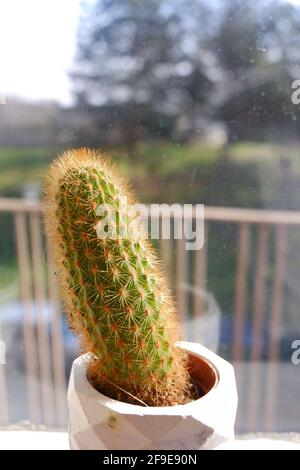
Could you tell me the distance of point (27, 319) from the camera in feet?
3.92

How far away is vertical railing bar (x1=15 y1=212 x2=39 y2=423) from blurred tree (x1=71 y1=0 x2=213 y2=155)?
0.37 m

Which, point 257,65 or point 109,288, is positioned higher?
point 257,65

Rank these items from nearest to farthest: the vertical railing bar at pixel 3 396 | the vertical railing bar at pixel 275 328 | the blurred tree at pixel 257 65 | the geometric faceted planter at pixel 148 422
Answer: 1. the geometric faceted planter at pixel 148 422
2. the blurred tree at pixel 257 65
3. the vertical railing bar at pixel 275 328
4. the vertical railing bar at pixel 3 396

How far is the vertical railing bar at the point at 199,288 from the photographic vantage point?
1.04m

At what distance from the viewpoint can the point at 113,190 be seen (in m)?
0.57

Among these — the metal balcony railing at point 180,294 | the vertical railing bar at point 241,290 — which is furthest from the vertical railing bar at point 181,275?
the vertical railing bar at point 241,290

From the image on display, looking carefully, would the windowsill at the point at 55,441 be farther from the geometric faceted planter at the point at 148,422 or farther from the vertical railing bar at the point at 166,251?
the vertical railing bar at the point at 166,251

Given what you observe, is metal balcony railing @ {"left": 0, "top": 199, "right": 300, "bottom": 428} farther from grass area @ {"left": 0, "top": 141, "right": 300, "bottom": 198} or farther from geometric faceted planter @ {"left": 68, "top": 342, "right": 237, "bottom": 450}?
geometric faceted planter @ {"left": 68, "top": 342, "right": 237, "bottom": 450}

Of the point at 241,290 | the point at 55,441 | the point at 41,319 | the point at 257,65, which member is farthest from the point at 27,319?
the point at 257,65

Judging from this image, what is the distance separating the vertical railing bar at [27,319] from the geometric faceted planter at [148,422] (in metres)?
0.60

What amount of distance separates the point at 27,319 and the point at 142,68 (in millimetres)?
724

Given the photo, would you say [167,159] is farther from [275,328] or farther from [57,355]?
[57,355]

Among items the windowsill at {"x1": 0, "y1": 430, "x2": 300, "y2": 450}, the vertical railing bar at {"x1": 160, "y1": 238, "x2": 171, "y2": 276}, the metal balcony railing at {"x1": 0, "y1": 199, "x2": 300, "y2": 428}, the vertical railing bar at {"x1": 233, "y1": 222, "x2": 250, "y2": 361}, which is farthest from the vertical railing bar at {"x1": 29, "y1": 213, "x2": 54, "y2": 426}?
the vertical railing bar at {"x1": 233, "y1": 222, "x2": 250, "y2": 361}
